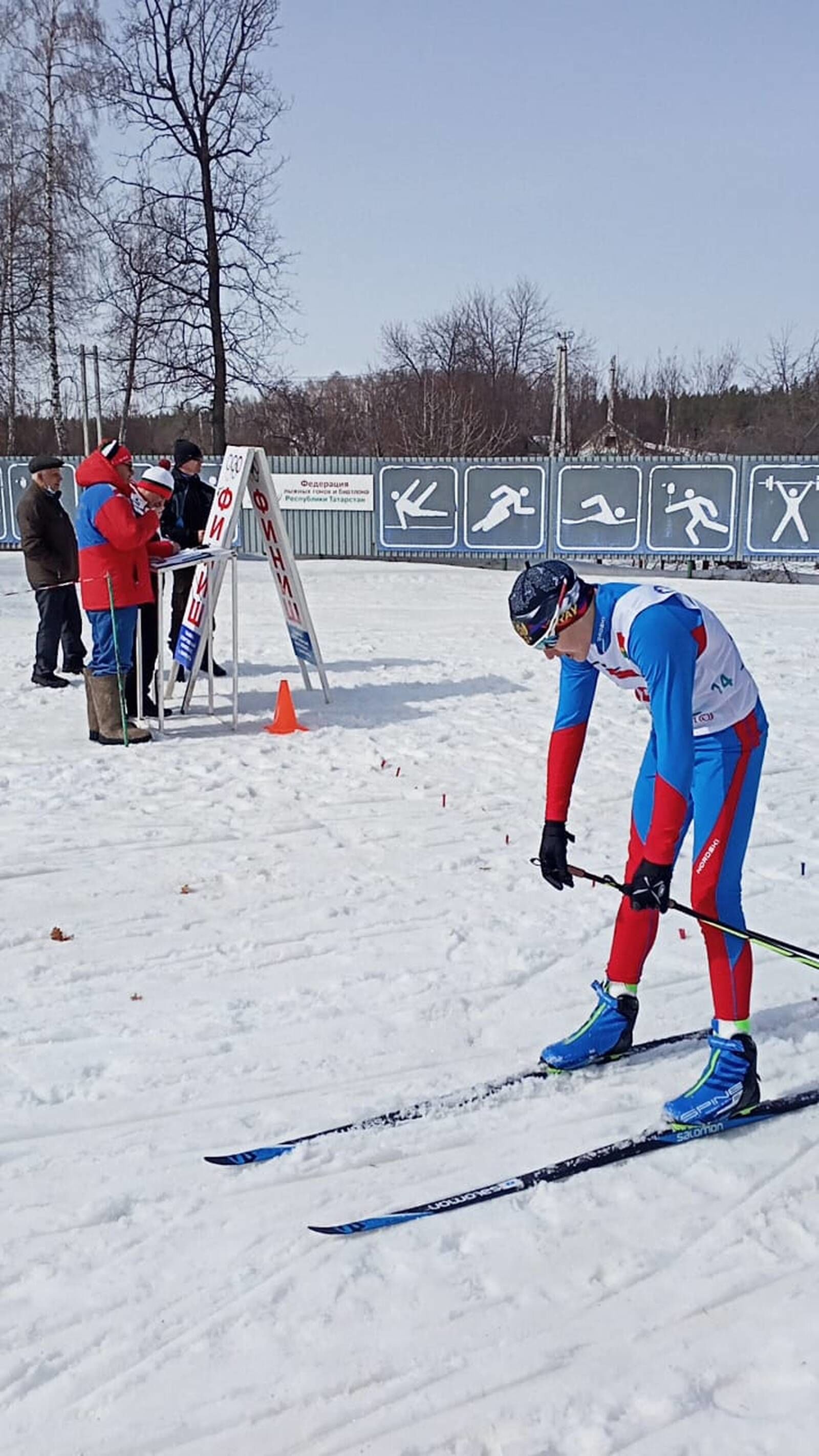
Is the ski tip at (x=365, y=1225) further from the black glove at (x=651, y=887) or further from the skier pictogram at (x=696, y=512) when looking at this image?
the skier pictogram at (x=696, y=512)

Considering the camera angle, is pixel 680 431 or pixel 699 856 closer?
pixel 699 856

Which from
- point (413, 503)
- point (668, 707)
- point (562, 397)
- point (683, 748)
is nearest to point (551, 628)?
point (668, 707)

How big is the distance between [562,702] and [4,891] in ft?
10.3

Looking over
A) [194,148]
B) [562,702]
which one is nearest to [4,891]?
[562,702]

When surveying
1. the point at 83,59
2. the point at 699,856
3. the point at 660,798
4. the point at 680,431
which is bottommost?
the point at 699,856

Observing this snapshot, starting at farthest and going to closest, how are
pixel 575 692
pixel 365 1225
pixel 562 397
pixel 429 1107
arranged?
1. pixel 562 397
2. pixel 575 692
3. pixel 429 1107
4. pixel 365 1225

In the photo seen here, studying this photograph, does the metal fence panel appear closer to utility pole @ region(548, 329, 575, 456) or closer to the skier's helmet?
the skier's helmet

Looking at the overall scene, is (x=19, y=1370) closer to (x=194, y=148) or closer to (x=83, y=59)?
(x=194, y=148)

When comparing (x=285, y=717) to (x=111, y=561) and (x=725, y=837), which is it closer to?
(x=111, y=561)

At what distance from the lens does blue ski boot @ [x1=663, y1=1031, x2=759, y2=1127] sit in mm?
3449

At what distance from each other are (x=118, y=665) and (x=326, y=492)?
1389 cm

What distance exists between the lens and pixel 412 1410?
2.42 meters

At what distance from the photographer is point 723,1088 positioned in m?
3.49

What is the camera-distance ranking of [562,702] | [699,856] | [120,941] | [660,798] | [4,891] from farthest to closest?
[4,891]
[120,941]
[562,702]
[699,856]
[660,798]
